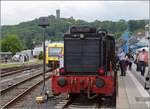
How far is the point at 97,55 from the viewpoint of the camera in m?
16.2

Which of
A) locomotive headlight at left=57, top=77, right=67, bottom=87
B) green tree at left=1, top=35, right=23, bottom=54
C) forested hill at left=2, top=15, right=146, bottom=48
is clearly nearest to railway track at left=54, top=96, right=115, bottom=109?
locomotive headlight at left=57, top=77, right=67, bottom=87

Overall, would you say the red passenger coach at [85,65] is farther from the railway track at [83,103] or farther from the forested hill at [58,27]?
the forested hill at [58,27]

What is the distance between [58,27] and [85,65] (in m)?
10.3

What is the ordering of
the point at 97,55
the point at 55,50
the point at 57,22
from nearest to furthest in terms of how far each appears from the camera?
the point at 97,55 < the point at 57,22 < the point at 55,50

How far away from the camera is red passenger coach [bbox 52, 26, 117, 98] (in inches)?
610

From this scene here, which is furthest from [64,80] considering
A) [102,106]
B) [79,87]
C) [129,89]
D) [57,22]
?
[57,22]

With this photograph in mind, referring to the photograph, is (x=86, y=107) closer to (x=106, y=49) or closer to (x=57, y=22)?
(x=106, y=49)

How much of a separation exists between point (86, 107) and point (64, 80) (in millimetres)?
1302

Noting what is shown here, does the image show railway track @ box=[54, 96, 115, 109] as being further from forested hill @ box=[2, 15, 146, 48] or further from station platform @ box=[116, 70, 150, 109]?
forested hill @ box=[2, 15, 146, 48]

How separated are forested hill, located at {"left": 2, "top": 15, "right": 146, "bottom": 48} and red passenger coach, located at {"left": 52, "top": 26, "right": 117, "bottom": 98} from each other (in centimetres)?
205

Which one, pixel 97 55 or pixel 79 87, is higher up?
pixel 97 55

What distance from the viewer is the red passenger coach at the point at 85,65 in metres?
15.5

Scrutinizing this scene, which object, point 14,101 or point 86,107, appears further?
point 14,101

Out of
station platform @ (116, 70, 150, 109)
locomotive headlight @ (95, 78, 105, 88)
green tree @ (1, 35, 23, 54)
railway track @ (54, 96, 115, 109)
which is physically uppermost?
green tree @ (1, 35, 23, 54)
